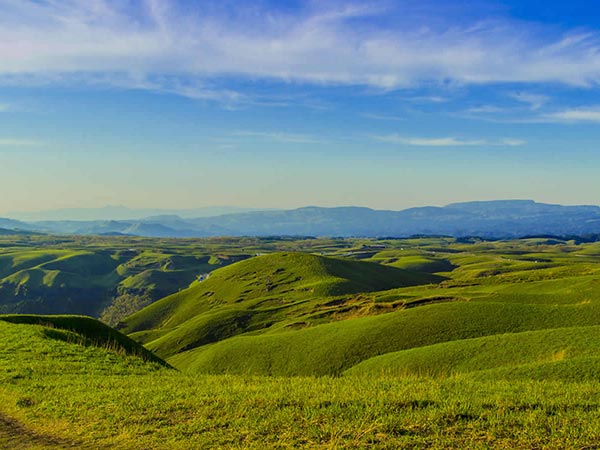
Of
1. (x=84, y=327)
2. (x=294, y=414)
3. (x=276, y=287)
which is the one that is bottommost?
(x=276, y=287)

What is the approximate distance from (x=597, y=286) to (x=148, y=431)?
6374cm

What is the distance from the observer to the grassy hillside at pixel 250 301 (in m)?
105

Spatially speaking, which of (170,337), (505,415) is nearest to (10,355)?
(505,415)

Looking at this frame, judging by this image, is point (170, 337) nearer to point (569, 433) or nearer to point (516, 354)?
point (516, 354)

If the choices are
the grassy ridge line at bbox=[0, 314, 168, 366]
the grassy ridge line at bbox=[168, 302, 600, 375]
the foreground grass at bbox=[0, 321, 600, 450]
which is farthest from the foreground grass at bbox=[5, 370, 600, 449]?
the grassy ridge line at bbox=[168, 302, 600, 375]

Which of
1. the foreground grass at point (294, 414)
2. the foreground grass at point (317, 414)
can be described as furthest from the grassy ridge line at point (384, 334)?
the foreground grass at point (317, 414)

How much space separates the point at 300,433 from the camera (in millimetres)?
14273

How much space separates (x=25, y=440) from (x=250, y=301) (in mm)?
127885

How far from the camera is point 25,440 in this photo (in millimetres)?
15688

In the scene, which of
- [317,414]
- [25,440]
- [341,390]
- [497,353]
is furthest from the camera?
[497,353]

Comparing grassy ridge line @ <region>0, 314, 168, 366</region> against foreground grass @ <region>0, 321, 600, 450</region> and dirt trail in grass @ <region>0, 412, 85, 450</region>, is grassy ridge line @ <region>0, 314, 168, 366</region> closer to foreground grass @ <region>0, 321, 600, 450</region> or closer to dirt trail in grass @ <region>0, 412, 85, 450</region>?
foreground grass @ <region>0, 321, 600, 450</region>

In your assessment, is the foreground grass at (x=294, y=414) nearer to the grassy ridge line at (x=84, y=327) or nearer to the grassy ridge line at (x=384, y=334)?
the grassy ridge line at (x=84, y=327)

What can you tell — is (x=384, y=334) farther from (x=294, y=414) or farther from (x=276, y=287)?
(x=276, y=287)

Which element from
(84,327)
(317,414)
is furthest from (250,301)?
(317,414)
